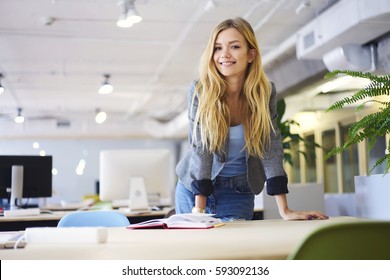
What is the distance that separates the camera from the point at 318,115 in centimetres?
907

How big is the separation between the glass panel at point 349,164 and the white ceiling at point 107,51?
2079 mm

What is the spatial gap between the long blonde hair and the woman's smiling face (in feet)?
0.05

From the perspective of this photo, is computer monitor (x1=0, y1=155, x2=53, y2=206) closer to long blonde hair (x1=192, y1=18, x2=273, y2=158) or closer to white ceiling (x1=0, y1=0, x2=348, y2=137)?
white ceiling (x1=0, y1=0, x2=348, y2=137)

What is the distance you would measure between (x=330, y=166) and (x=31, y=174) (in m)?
6.25

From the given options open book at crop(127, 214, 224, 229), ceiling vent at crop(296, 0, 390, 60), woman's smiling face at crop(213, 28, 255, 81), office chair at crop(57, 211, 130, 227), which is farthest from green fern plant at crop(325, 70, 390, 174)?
ceiling vent at crop(296, 0, 390, 60)

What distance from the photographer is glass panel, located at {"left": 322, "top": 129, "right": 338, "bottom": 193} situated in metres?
8.96

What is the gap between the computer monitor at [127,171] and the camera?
3.90 meters

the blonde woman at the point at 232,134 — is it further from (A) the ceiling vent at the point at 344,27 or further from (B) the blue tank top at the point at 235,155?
(A) the ceiling vent at the point at 344,27

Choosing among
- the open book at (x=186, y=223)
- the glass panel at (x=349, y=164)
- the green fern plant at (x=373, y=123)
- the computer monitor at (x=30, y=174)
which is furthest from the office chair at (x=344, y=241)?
the glass panel at (x=349, y=164)

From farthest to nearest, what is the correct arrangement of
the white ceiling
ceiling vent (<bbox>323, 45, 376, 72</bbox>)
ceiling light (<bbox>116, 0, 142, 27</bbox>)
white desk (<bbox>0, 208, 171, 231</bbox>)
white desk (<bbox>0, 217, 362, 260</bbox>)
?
the white ceiling < ceiling vent (<bbox>323, 45, 376, 72</bbox>) < ceiling light (<bbox>116, 0, 142, 27</bbox>) < white desk (<bbox>0, 208, 171, 231</bbox>) < white desk (<bbox>0, 217, 362, 260</bbox>)

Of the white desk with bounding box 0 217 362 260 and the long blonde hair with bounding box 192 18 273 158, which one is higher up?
the long blonde hair with bounding box 192 18 273 158

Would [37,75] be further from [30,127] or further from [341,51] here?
[341,51]

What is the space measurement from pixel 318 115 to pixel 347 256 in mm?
Answer: 8312

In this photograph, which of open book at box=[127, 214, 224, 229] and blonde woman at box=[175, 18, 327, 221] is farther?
blonde woman at box=[175, 18, 327, 221]
